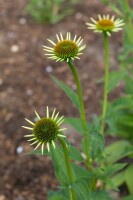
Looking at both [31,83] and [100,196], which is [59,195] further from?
[31,83]

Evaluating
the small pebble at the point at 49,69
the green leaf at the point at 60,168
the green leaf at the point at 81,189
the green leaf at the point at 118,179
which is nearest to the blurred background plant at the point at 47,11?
the small pebble at the point at 49,69

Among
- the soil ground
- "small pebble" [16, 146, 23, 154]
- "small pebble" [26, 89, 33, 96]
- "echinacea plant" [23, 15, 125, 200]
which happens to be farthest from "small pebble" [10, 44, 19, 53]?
"echinacea plant" [23, 15, 125, 200]

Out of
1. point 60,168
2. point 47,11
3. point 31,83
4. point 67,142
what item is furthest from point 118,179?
point 47,11

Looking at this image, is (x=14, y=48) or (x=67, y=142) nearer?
(x=67, y=142)

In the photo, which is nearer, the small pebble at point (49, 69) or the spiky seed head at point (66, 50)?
the spiky seed head at point (66, 50)

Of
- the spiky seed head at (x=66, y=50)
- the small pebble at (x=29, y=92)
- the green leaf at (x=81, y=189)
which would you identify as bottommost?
the green leaf at (x=81, y=189)

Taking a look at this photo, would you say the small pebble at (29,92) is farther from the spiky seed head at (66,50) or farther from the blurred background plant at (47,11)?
the spiky seed head at (66,50)
